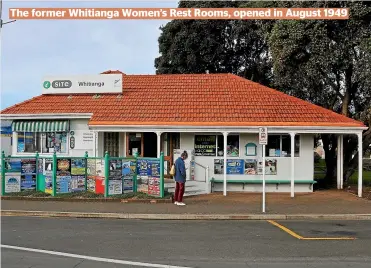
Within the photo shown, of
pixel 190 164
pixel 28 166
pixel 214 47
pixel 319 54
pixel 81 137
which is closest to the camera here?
pixel 28 166

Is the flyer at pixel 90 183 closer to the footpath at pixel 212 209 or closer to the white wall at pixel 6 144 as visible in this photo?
the footpath at pixel 212 209

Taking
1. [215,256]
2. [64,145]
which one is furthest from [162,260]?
[64,145]

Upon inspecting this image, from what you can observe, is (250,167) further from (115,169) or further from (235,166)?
(115,169)

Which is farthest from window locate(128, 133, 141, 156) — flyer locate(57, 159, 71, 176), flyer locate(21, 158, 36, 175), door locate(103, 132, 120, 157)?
flyer locate(21, 158, 36, 175)

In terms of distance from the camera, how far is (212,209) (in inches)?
580

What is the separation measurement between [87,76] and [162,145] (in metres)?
4.97

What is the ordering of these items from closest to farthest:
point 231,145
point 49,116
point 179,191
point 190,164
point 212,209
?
1. point 212,209
2. point 179,191
3. point 190,164
4. point 231,145
5. point 49,116

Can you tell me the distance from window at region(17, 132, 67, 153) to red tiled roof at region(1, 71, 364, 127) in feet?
3.84

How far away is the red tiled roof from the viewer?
18.9 meters

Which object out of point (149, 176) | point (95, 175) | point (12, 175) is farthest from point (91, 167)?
point (12, 175)

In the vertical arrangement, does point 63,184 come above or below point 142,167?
below

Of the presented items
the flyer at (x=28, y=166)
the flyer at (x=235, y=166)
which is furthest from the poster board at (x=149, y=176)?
the flyer at (x=235, y=166)

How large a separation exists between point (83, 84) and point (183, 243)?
14.0m

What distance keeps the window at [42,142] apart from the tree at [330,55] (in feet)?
36.3
